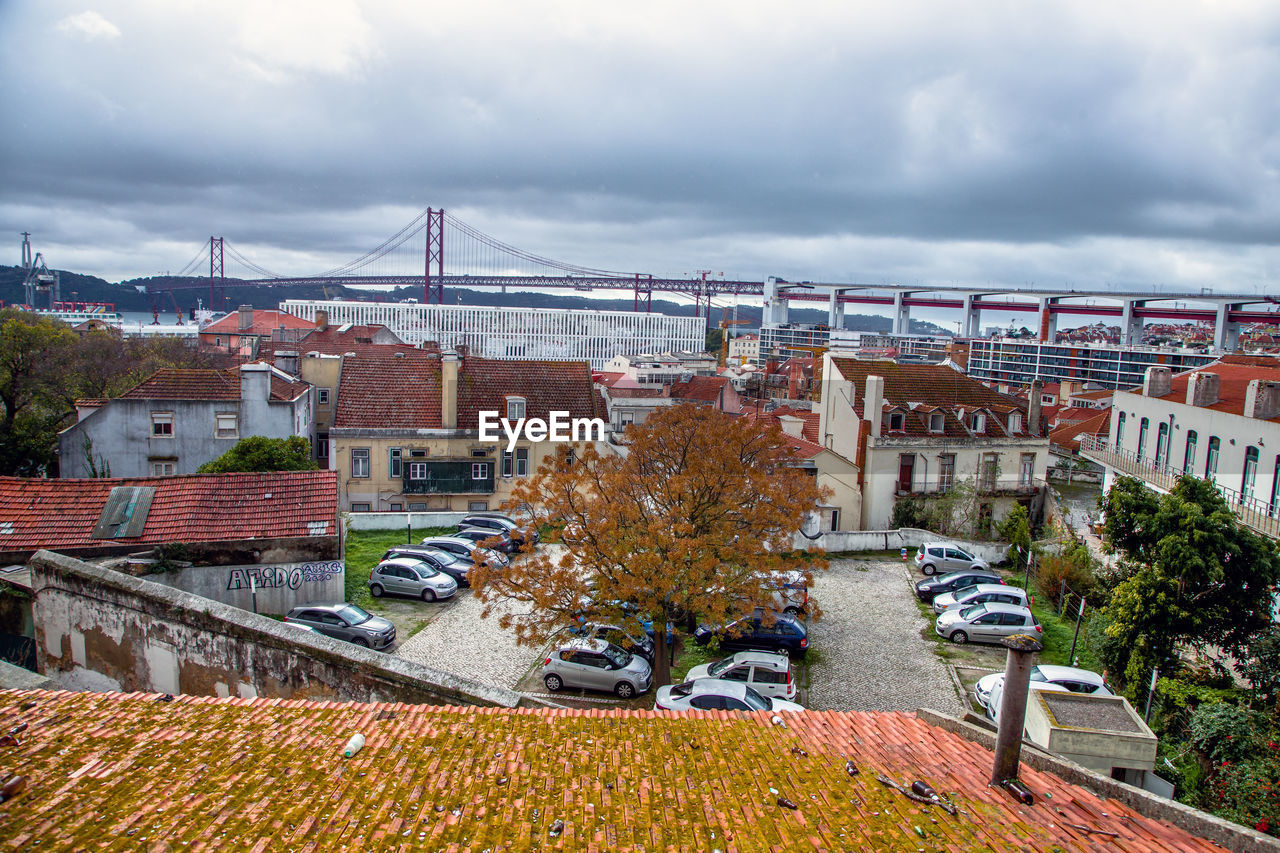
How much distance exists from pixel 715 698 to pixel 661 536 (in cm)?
349

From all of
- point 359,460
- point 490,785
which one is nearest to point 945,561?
point 359,460

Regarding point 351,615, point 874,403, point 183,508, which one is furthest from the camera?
point 874,403

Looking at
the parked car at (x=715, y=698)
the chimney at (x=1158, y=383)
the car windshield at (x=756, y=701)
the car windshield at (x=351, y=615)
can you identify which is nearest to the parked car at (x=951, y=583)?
the chimney at (x=1158, y=383)

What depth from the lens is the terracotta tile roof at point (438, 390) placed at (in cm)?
3409

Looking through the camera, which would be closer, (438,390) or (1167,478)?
(1167,478)

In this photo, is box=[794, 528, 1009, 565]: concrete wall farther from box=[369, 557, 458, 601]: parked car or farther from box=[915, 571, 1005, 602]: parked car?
box=[369, 557, 458, 601]: parked car

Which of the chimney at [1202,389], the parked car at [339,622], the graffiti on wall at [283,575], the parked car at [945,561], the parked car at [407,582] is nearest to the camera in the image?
the graffiti on wall at [283,575]

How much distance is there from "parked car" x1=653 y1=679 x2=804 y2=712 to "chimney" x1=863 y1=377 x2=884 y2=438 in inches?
752

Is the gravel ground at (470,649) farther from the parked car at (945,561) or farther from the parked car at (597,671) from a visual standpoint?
the parked car at (945,561)

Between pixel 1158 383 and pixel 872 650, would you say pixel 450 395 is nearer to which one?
pixel 872 650

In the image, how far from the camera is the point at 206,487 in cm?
1970

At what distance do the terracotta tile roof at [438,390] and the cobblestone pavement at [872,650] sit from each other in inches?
595

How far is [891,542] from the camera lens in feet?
104

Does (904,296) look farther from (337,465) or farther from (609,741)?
(609,741)
